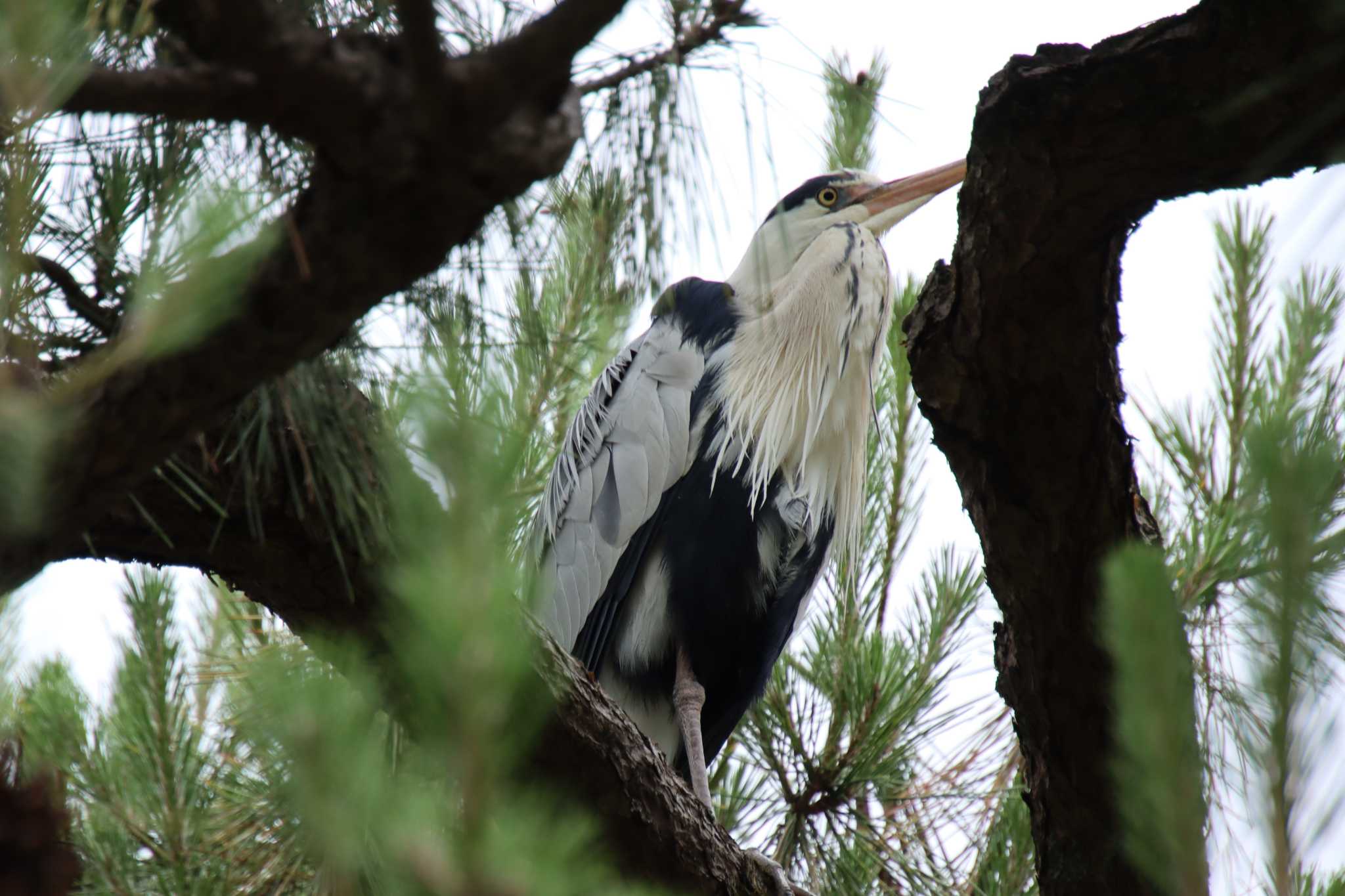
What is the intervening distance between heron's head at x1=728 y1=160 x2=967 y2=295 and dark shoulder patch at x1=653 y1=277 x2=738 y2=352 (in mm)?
120

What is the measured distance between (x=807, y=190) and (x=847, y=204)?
12 centimetres

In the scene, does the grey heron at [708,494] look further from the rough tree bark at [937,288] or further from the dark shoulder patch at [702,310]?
the rough tree bark at [937,288]

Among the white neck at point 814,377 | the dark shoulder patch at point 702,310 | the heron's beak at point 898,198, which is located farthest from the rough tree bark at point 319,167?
the heron's beak at point 898,198

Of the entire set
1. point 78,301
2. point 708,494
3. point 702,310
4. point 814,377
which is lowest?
point 78,301

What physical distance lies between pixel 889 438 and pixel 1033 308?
138 centimetres

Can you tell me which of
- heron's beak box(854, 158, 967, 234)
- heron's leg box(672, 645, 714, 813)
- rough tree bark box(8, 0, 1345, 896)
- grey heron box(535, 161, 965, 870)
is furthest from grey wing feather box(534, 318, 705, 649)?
rough tree bark box(8, 0, 1345, 896)

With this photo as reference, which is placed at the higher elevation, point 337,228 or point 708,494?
point 708,494

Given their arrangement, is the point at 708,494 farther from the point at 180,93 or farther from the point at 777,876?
the point at 180,93

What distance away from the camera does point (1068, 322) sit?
1.68 metres

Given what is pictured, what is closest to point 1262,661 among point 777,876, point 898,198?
point 777,876

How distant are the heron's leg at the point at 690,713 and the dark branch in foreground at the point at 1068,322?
761 millimetres

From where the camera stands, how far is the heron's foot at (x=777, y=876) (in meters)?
1.97

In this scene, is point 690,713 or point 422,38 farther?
point 690,713

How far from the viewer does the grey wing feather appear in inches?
108
